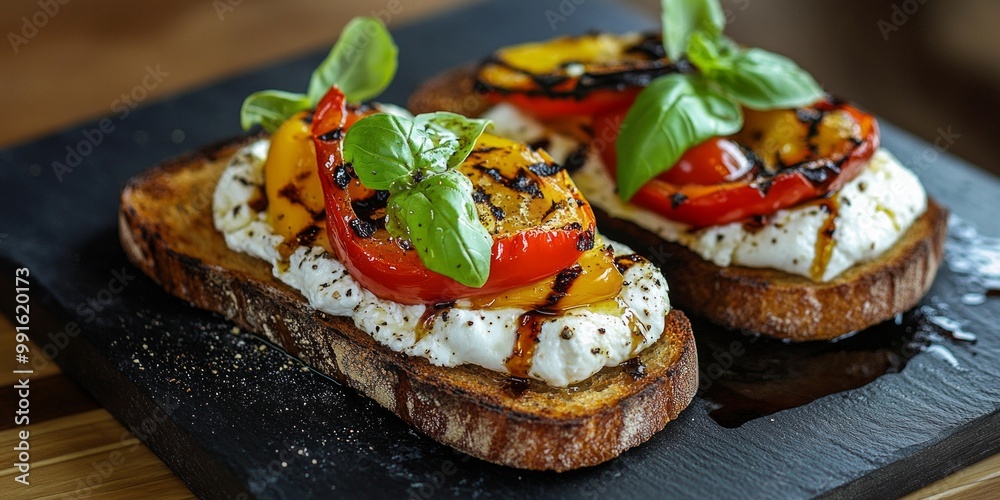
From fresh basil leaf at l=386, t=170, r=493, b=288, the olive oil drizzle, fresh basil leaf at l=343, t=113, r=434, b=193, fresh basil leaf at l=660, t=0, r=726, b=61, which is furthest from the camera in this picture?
fresh basil leaf at l=660, t=0, r=726, b=61

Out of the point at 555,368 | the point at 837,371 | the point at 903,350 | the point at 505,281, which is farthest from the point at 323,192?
the point at 903,350

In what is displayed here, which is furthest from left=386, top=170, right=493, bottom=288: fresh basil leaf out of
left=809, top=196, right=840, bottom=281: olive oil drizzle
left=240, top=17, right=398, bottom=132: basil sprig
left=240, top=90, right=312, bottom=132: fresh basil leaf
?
left=809, top=196, right=840, bottom=281: olive oil drizzle

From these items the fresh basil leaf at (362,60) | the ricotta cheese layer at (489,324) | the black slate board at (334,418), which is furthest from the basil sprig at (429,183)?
the fresh basil leaf at (362,60)

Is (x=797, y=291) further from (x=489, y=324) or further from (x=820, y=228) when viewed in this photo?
(x=489, y=324)

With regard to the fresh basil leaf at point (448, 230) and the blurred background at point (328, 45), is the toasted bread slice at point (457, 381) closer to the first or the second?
the fresh basil leaf at point (448, 230)

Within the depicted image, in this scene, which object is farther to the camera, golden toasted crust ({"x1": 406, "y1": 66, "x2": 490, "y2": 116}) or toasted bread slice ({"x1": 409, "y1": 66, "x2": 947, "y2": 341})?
golden toasted crust ({"x1": 406, "y1": 66, "x2": 490, "y2": 116})

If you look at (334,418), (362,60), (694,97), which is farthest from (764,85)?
(334,418)

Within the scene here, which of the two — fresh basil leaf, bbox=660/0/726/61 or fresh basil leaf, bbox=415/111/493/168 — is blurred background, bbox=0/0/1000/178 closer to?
fresh basil leaf, bbox=660/0/726/61

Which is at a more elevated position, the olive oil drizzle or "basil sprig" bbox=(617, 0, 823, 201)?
"basil sprig" bbox=(617, 0, 823, 201)
